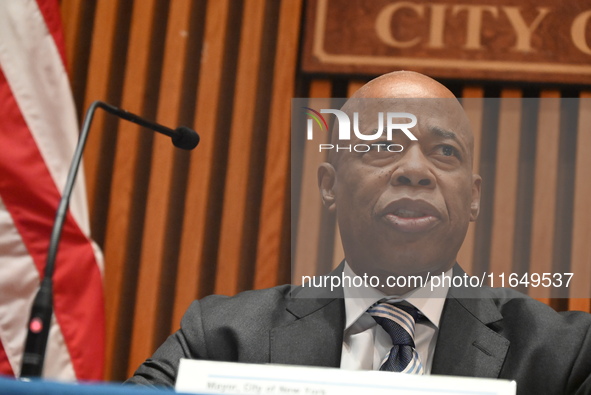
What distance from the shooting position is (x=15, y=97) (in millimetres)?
1996

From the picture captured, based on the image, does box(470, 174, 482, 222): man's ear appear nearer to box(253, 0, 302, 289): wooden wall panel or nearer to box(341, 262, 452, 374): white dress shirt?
box(341, 262, 452, 374): white dress shirt

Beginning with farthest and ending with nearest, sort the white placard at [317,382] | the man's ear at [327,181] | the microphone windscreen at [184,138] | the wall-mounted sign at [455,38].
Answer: the wall-mounted sign at [455,38] < the microphone windscreen at [184,138] < the man's ear at [327,181] < the white placard at [317,382]

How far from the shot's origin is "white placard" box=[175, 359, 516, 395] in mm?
799

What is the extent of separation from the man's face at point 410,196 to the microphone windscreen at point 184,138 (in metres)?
0.40

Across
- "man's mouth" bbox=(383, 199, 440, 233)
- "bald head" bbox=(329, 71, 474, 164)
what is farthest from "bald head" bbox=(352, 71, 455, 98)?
"man's mouth" bbox=(383, 199, 440, 233)

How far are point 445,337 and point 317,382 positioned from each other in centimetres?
50

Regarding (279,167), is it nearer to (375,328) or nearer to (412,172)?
(375,328)

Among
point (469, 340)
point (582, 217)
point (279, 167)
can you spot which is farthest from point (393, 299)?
point (279, 167)

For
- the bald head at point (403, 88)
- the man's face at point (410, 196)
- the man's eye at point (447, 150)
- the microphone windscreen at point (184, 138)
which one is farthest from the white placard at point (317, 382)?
the microphone windscreen at point (184, 138)

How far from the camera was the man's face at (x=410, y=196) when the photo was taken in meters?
1.11

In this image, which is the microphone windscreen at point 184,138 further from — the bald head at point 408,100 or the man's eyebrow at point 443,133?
the man's eyebrow at point 443,133

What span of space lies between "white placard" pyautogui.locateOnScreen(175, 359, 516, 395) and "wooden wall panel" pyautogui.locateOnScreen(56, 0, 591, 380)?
118cm

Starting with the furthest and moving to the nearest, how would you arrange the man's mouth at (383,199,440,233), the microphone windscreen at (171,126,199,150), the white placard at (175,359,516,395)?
the microphone windscreen at (171,126,199,150) → the man's mouth at (383,199,440,233) → the white placard at (175,359,516,395)

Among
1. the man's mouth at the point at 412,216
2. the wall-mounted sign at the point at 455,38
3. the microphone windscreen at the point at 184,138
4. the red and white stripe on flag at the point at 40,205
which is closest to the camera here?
the man's mouth at the point at 412,216
